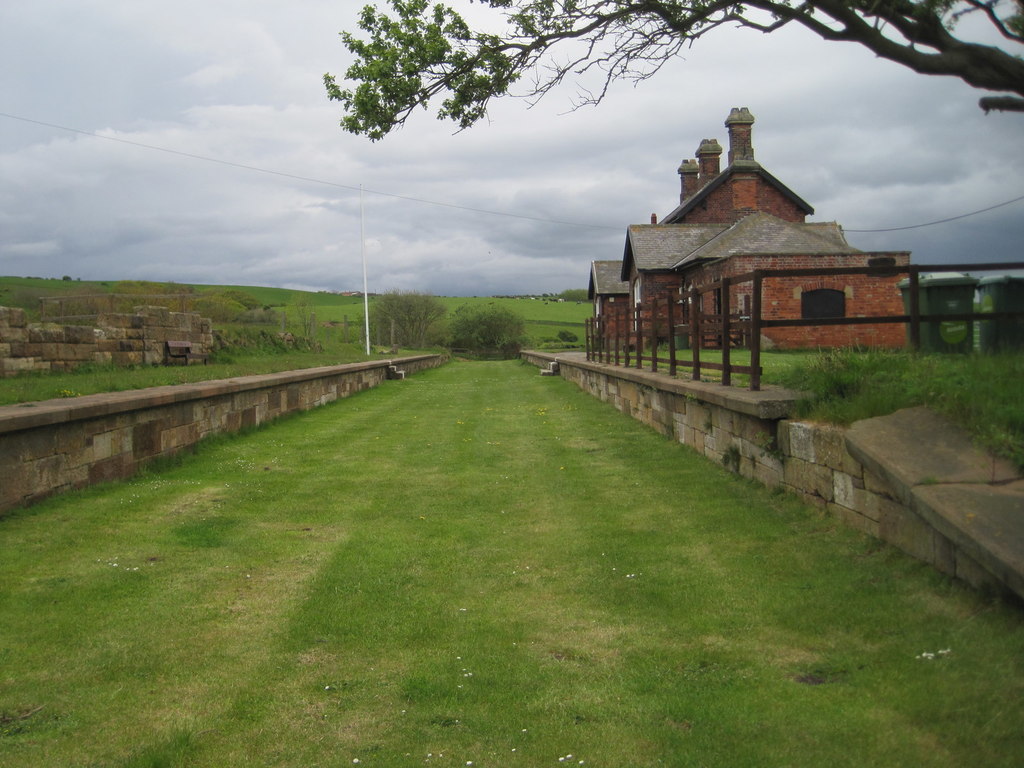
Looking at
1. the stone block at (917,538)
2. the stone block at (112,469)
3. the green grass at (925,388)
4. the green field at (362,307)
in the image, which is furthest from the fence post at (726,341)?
the green field at (362,307)

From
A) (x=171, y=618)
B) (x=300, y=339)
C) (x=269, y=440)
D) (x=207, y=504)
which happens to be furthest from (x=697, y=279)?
(x=171, y=618)

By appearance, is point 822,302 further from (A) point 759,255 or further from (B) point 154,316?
(B) point 154,316

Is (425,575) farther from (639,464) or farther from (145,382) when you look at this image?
(145,382)

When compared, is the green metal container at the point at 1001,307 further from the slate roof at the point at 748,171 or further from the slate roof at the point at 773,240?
the slate roof at the point at 748,171

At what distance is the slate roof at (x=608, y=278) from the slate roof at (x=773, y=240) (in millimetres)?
12010

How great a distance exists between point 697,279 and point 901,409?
81.6 ft

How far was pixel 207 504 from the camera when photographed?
Answer: 645 cm

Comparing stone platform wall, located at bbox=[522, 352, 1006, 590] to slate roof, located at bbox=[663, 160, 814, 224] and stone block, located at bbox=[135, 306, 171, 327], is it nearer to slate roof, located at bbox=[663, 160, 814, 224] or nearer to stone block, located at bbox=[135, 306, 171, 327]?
stone block, located at bbox=[135, 306, 171, 327]

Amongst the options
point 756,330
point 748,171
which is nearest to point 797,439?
point 756,330

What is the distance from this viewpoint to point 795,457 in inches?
219

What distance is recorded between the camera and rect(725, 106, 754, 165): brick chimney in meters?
35.0

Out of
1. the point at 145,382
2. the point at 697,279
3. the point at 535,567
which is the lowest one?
the point at 535,567

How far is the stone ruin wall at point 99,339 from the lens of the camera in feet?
37.6

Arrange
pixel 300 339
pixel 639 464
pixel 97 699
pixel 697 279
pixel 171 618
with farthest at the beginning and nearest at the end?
pixel 697 279, pixel 300 339, pixel 639 464, pixel 171 618, pixel 97 699
